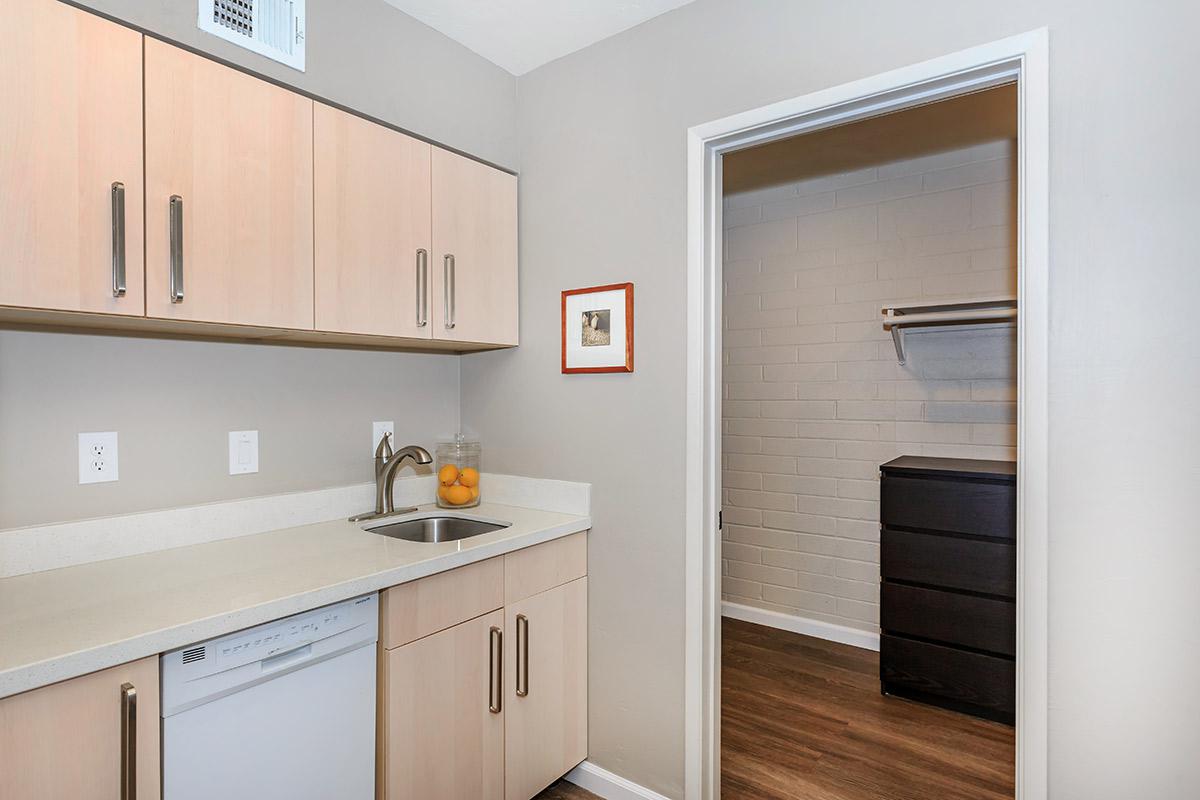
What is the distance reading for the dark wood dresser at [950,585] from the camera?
101 inches

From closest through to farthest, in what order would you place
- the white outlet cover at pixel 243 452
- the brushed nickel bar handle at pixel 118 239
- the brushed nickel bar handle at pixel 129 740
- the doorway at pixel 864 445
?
the brushed nickel bar handle at pixel 129 740, the brushed nickel bar handle at pixel 118 239, the white outlet cover at pixel 243 452, the doorway at pixel 864 445

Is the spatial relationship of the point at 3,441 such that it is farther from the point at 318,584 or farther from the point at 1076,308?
the point at 1076,308

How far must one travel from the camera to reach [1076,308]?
1.40 metres

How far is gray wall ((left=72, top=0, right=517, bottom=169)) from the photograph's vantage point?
156 centimetres

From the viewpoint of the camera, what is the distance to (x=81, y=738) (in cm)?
109

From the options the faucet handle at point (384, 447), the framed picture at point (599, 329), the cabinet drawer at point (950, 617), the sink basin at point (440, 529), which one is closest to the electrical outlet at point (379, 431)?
the faucet handle at point (384, 447)

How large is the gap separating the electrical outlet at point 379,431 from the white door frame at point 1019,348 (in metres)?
1.05

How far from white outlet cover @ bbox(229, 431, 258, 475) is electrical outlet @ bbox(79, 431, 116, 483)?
0.92 ft

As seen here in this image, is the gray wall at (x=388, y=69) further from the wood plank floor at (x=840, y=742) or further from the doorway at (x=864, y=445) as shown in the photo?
the wood plank floor at (x=840, y=742)

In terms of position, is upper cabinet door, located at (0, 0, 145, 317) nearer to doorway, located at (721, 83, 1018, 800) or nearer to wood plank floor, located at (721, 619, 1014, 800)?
doorway, located at (721, 83, 1018, 800)

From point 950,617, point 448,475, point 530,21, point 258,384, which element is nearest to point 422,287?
point 258,384

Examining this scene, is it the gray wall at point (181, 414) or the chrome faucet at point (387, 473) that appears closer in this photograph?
the gray wall at point (181, 414)

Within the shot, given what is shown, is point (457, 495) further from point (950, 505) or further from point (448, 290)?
point (950, 505)

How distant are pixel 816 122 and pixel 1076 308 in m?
0.81
